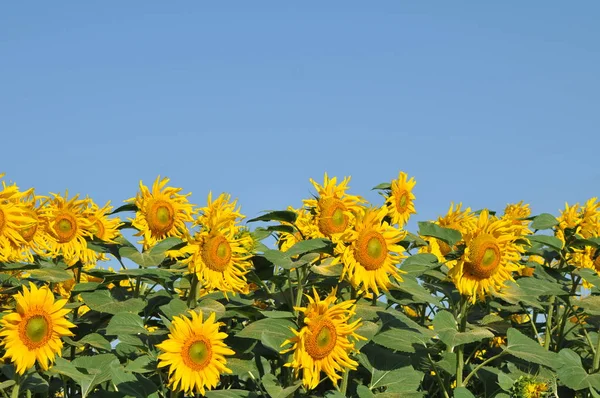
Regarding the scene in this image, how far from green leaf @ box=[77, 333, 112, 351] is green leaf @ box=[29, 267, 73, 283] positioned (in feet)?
1.65

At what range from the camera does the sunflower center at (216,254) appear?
20.1ft

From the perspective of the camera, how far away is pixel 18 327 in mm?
5672

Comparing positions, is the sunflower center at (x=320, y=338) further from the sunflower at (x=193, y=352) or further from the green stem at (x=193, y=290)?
the green stem at (x=193, y=290)

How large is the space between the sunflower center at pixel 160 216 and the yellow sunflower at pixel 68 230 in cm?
55

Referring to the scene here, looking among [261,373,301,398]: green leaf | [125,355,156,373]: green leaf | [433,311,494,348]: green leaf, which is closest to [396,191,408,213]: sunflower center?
[433,311,494,348]: green leaf

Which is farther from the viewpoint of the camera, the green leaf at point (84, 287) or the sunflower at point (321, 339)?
Answer: the green leaf at point (84, 287)

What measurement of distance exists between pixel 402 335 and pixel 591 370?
1.91m

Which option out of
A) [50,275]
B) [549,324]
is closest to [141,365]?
[50,275]

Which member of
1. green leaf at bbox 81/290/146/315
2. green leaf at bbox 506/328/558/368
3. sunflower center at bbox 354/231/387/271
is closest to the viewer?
sunflower center at bbox 354/231/387/271

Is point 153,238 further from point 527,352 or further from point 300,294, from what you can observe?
point 527,352

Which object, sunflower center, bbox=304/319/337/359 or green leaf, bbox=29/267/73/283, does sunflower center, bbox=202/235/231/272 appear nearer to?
sunflower center, bbox=304/319/337/359

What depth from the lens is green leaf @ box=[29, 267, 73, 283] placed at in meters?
6.49

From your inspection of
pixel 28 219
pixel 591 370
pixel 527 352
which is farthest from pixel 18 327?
pixel 591 370

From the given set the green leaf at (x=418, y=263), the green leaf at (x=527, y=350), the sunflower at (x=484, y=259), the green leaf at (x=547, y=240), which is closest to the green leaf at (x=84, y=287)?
the green leaf at (x=418, y=263)
